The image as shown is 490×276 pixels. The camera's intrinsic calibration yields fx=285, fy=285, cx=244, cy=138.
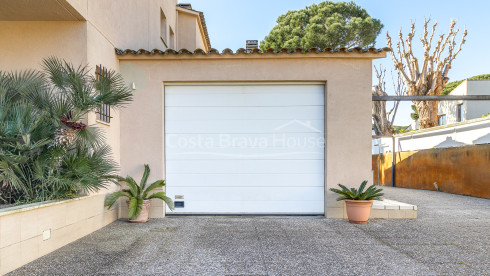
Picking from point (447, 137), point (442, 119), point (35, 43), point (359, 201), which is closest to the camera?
point (35, 43)

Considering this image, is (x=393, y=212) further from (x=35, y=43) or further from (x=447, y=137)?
(x=447, y=137)

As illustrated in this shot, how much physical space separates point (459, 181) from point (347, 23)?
1235cm

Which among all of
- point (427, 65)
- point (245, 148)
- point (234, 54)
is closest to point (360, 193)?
point (245, 148)

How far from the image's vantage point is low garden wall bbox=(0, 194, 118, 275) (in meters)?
3.13

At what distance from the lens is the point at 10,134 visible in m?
3.43

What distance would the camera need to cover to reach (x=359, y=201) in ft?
16.8

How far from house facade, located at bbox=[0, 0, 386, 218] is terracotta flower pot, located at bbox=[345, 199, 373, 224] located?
0.42m

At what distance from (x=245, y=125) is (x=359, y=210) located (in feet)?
8.88

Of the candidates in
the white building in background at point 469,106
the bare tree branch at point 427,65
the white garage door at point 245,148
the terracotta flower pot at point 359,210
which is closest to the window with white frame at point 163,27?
the white garage door at point 245,148

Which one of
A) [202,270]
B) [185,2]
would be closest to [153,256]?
[202,270]

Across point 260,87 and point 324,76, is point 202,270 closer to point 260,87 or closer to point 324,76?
point 260,87

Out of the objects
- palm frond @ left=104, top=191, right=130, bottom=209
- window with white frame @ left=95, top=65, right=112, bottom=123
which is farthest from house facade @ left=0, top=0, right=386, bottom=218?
palm frond @ left=104, top=191, right=130, bottom=209

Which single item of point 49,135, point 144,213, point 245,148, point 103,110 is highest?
point 103,110

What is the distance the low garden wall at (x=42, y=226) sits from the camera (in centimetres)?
313
